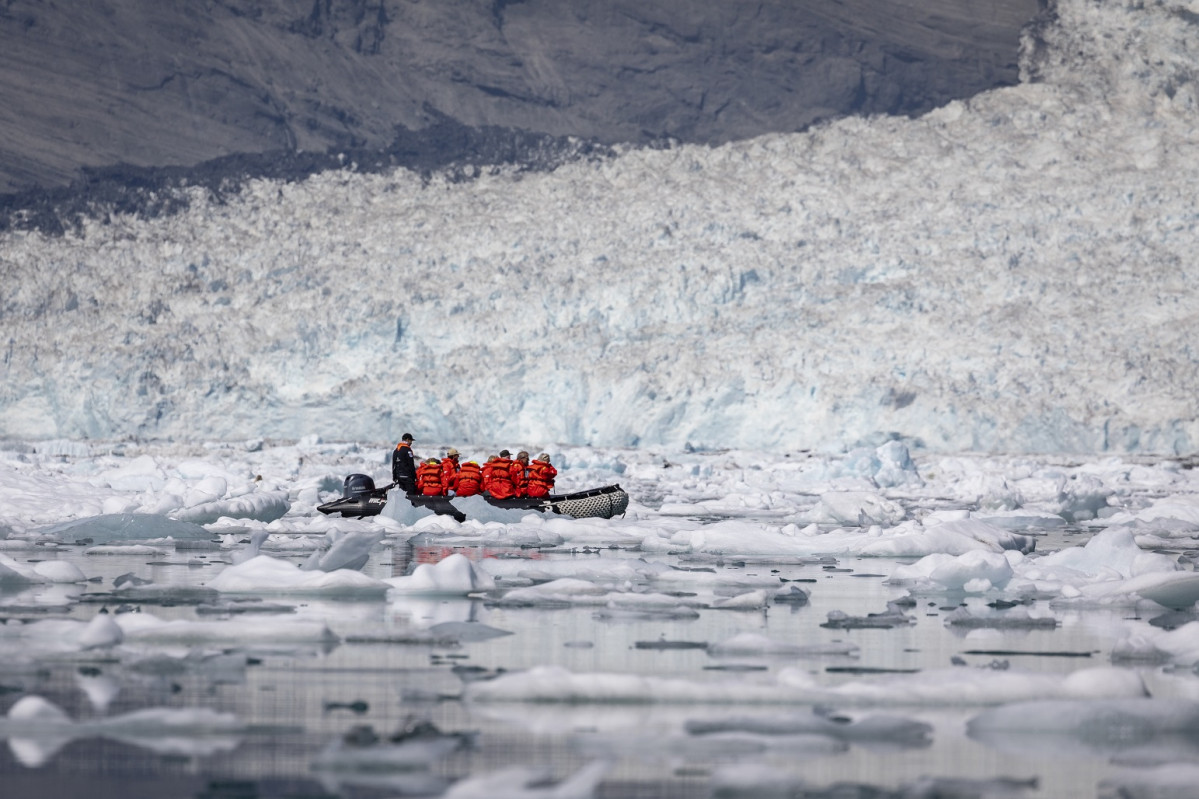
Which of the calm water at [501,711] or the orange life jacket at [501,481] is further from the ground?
the orange life jacket at [501,481]

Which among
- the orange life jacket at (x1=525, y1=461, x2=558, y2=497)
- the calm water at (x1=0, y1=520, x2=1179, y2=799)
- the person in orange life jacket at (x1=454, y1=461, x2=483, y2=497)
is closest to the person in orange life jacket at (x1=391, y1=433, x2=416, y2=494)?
the person in orange life jacket at (x1=454, y1=461, x2=483, y2=497)

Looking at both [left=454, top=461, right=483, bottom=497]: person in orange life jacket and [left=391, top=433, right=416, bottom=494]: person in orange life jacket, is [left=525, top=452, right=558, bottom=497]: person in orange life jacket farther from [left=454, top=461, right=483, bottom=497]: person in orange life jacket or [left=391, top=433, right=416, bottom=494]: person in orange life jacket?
[left=391, top=433, right=416, bottom=494]: person in orange life jacket

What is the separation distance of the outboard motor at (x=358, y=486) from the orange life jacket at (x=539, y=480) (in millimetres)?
1576

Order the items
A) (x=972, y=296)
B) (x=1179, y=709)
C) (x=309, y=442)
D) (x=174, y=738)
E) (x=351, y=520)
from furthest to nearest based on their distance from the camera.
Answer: (x=972, y=296), (x=309, y=442), (x=351, y=520), (x=1179, y=709), (x=174, y=738)

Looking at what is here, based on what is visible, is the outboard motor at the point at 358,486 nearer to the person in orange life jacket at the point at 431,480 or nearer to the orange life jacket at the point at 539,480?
the person in orange life jacket at the point at 431,480

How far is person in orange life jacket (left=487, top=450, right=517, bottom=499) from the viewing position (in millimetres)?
15148

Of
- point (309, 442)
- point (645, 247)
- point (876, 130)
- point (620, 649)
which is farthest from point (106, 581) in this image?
point (876, 130)

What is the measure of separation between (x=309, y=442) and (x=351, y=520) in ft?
60.7

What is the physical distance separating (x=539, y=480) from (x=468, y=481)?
0.71 metres

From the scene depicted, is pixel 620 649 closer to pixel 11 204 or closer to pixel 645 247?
pixel 645 247

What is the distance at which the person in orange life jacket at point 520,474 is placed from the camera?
15.2 metres

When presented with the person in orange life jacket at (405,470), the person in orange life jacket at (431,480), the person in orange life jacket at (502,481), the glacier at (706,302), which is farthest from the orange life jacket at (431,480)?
the glacier at (706,302)

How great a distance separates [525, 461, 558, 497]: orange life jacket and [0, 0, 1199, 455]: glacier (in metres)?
16.6

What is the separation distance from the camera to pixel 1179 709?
14.1 feet
